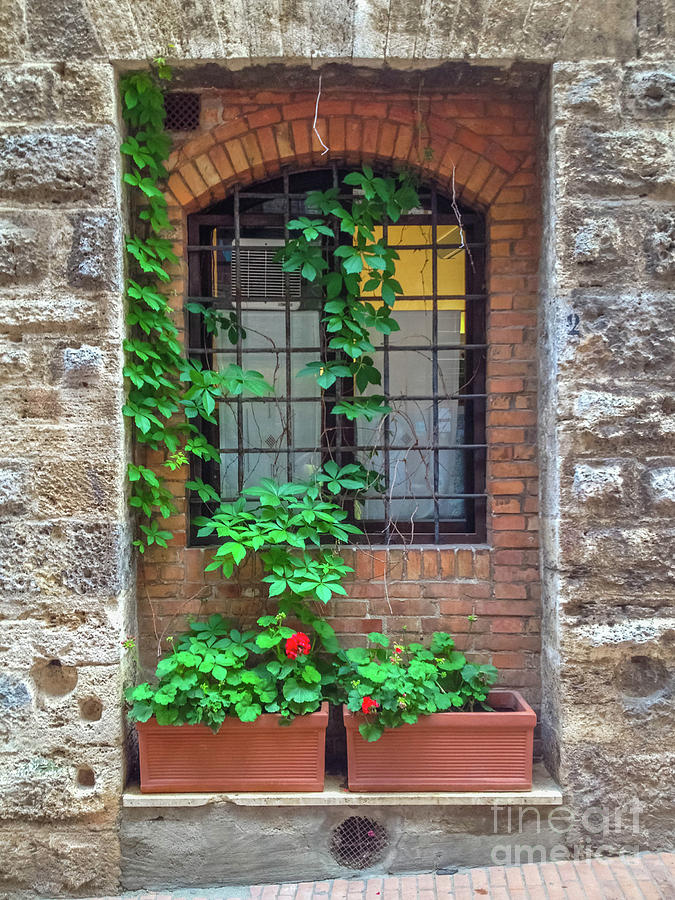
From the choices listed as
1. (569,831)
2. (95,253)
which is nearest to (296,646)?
(569,831)

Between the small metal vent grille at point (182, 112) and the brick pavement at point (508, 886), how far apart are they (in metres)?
3.33

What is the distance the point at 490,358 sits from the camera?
2.94m

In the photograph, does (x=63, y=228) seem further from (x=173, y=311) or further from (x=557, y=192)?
(x=557, y=192)

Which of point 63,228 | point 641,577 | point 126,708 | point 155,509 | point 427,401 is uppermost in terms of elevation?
point 63,228

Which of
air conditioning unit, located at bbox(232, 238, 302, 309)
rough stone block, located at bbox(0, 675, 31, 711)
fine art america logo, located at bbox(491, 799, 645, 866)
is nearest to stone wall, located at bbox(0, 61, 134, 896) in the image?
rough stone block, located at bbox(0, 675, 31, 711)

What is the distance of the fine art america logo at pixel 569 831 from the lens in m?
2.59

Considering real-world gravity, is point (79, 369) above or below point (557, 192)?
below

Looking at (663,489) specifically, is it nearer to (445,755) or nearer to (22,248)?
(445,755)

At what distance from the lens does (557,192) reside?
2.63 m

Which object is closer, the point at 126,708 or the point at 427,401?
the point at 126,708

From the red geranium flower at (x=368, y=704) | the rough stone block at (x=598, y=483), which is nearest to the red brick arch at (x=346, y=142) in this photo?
the rough stone block at (x=598, y=483)

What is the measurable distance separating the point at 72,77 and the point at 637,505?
116 inches

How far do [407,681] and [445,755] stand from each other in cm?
37

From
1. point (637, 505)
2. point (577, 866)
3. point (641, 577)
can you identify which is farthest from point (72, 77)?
point (577, 866)
